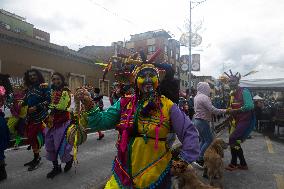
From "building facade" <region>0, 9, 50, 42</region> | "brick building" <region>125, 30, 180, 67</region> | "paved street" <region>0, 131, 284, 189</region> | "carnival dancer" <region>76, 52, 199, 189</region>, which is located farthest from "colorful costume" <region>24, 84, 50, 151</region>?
"brick building" <region>125, 30, 180, 67</region>

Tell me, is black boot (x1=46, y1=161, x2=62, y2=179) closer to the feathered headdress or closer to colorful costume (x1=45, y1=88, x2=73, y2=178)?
colorful costume (x1=45, y1=88, x2=73, y2=178)

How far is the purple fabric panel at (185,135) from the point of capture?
3.32m

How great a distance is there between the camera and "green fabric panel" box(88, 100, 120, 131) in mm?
3389

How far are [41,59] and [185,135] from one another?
21370 millimetres

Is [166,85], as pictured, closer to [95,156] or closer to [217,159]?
[217,159]

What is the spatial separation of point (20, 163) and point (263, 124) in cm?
1373

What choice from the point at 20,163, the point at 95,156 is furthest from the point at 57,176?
the point at 95,156

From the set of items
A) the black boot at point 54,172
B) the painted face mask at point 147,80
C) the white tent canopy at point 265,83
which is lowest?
the black boot at point 54,172

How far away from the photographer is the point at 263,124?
18594 mm

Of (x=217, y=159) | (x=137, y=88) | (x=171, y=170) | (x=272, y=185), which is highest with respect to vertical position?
(x=137, y=88)

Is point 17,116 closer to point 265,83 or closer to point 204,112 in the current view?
point 204,112

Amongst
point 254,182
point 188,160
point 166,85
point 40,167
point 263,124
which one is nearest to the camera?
point 188,160

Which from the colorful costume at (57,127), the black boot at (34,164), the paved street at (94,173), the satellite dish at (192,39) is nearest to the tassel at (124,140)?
the paved street at (94,173)

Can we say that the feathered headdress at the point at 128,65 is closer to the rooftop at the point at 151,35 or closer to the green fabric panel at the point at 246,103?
the green fabric panel at the point at 246,103
